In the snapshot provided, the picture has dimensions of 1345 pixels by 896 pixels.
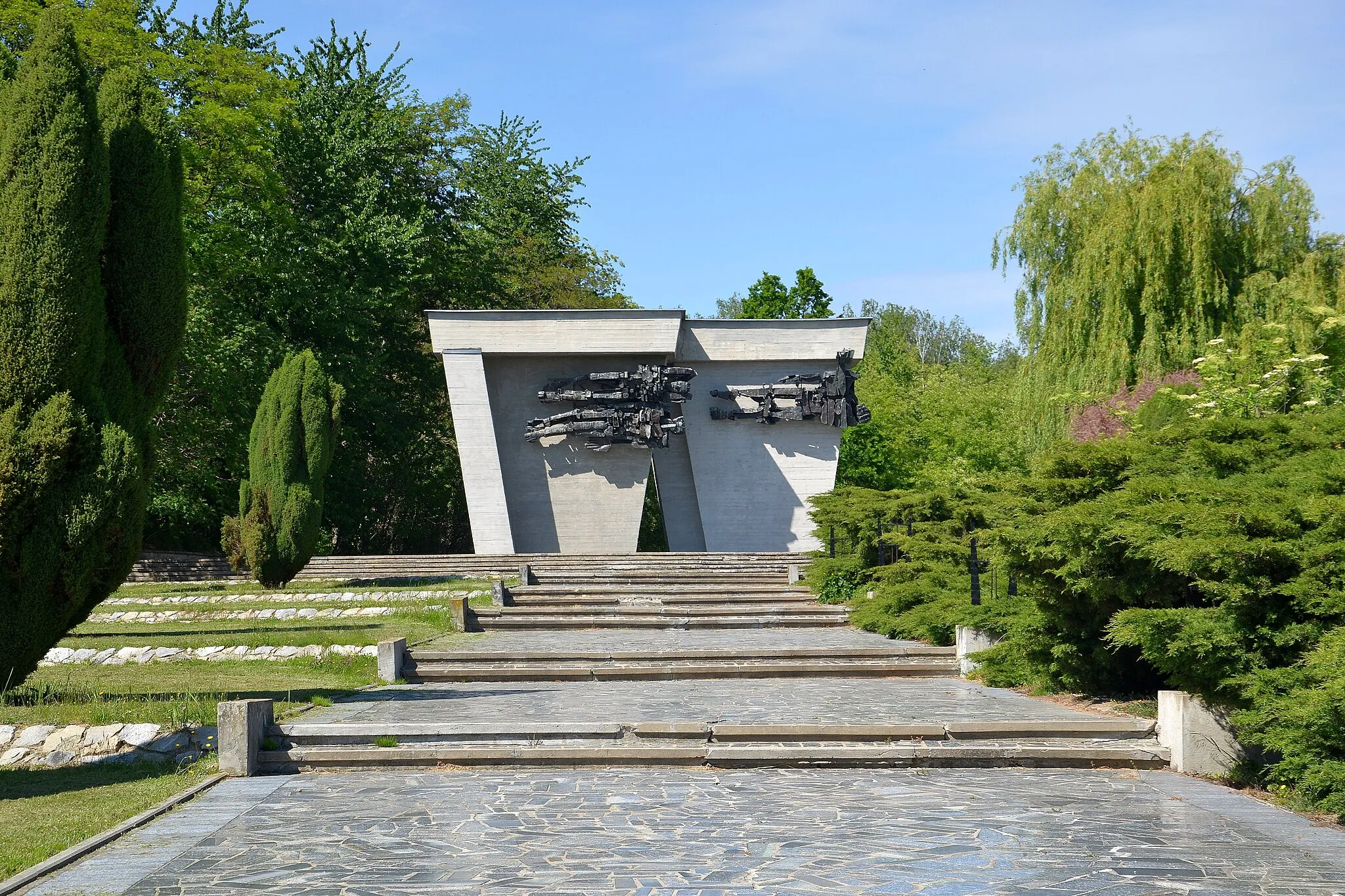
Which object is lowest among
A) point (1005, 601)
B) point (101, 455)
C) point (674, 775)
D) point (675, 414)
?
point (674, 775)

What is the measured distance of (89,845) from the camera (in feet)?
19.0

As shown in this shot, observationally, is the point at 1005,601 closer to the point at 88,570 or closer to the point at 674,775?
the point at 674,775

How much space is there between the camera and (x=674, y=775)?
791 centimetres

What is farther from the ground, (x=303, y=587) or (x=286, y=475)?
(x=286, y=475)

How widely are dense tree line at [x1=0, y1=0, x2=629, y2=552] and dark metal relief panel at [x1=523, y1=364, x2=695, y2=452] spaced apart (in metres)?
6.16

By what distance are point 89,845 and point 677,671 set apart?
25.4 ft

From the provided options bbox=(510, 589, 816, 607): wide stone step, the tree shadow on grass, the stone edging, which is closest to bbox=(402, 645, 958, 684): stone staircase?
the tree shadow on grass

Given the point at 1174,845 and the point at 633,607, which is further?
the point at 633,607

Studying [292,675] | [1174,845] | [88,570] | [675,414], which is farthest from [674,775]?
[675,414]

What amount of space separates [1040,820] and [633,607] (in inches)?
478

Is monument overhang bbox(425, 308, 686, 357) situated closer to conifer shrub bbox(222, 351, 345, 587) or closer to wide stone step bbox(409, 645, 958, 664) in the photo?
conifer shrub bbox(222, 351, 345, 587)

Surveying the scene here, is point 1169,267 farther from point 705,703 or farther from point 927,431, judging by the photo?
point 927,431

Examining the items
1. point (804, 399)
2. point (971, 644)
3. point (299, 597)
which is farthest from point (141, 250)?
point (804, 399)

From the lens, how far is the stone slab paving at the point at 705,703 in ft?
30.4
